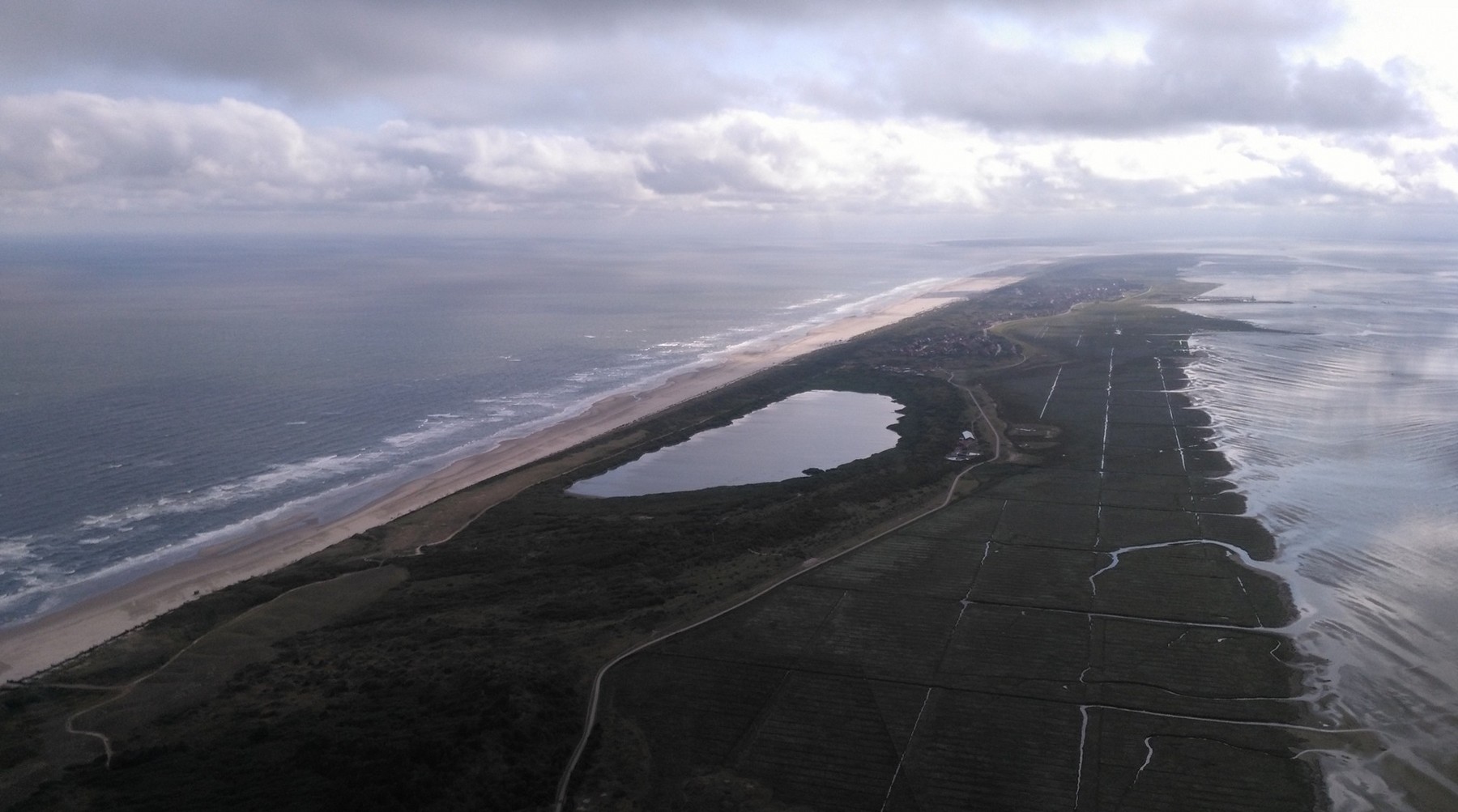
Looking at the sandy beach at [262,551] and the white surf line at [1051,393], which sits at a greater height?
the sandy beach at [262,551]

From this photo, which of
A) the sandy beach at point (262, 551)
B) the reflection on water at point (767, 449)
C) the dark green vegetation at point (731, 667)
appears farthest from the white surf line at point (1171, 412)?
the sandy beach at point (262, 551)

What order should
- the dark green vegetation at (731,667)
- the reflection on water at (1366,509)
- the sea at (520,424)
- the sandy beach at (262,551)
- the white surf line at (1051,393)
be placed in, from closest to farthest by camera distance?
1. the dark green vegetation at (731,667)
2. the reflection on water at (1366,509)
3. the sea at (520,424)
4. the sandy beach at (262,551)
5. the white surf line at (1051,393)

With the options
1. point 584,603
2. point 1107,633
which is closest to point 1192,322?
point 1107,633

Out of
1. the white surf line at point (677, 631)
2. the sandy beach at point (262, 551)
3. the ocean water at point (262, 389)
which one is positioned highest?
the ocean water at point (262, 389)

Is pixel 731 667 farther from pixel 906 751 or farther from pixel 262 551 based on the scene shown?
pixel 262 551

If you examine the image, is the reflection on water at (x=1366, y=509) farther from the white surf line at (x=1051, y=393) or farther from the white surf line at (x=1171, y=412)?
the white surf line at (x=1051, y=393)

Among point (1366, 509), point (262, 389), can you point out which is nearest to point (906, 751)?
point (1366, 509)

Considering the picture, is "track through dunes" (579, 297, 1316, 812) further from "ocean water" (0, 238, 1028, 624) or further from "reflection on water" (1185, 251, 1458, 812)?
"ocean water" (0, 238, 1028, 624)
